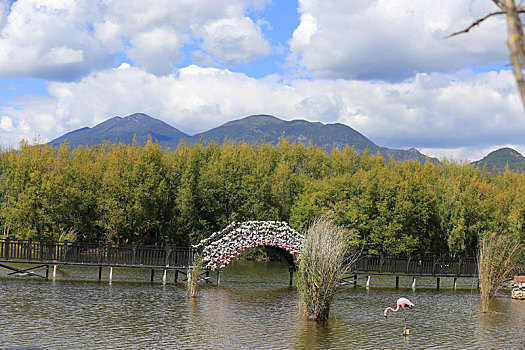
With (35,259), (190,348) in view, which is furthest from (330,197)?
(190,348)

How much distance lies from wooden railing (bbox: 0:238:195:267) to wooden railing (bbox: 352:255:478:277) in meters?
9.05

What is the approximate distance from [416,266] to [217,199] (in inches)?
816

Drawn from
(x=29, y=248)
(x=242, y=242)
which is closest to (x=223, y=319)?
(x=242, y=242)

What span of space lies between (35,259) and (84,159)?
22.3 metres

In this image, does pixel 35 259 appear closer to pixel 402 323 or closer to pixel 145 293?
pixel 145 293

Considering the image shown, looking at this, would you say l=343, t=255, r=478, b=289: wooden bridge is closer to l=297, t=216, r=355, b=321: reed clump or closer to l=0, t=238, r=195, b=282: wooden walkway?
l=0, t=238, r=195, b=282: wooden walkway

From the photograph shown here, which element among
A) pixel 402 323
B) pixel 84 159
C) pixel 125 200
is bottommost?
pixel 402 323

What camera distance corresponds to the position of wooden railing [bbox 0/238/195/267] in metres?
24.4

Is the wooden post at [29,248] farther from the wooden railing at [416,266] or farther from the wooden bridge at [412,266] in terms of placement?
the wooden railing at [416,266]

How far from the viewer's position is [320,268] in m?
16.3

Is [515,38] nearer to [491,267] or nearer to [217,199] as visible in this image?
[491,267]

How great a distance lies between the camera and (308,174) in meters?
52.6

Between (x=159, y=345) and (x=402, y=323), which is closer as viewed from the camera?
(x=159, y=345)

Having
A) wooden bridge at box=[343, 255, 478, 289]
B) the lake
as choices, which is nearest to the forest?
wooden bridge at box=[343, 255, 478, 289]
